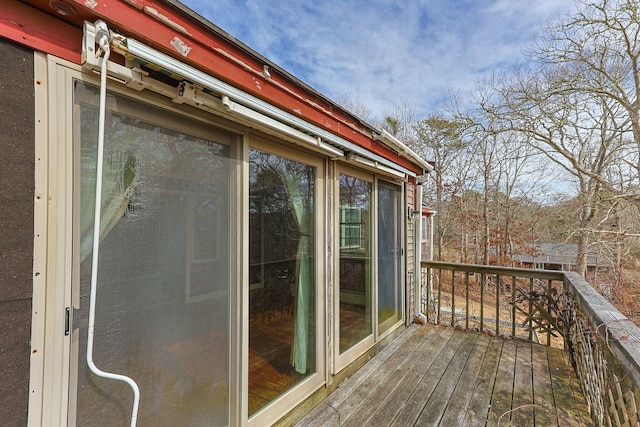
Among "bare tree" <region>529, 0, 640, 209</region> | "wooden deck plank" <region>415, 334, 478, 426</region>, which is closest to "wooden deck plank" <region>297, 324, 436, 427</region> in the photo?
"wooden deck plank" <region>415, 334, 478, 426</region>

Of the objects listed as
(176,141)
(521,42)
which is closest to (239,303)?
(176,141)

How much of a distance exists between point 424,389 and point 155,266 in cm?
244

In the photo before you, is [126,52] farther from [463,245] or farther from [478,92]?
[463,245]

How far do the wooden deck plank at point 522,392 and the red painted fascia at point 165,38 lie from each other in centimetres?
274

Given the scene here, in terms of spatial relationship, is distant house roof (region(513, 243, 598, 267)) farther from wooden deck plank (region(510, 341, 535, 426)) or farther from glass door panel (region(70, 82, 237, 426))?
glass door panel (region(70, 82, 237, 426))

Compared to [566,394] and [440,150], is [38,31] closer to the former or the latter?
[566,394]

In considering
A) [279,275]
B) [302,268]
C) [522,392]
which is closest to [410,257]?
[522,392]

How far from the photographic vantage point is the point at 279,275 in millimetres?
2131

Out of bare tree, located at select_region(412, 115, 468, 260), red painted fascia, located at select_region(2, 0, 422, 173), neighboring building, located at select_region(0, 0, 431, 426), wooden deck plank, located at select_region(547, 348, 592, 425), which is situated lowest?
wooden deck plank, located at select_region(547, 348, 592, 425)

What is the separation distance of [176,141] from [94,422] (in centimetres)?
124

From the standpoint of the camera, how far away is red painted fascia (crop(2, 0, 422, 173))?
1.08 m

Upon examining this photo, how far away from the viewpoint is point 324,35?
686 cm

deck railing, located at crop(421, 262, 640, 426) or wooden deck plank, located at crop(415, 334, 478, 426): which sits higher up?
deck railing, located at crop(421, 262, 640, 426)

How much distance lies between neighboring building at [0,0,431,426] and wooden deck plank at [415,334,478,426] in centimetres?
91
